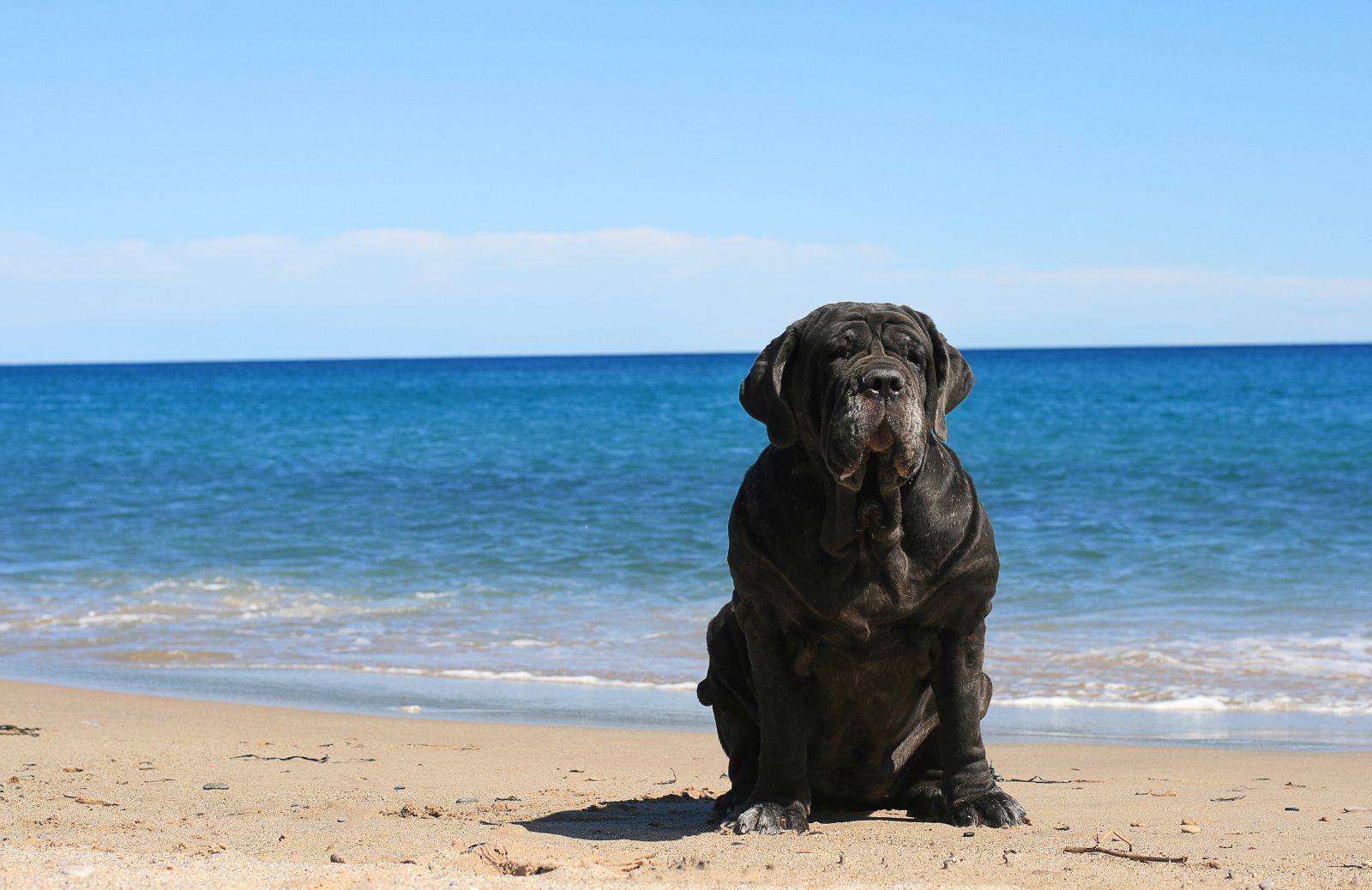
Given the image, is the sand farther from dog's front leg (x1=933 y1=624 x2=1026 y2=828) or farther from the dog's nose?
the dog's nose

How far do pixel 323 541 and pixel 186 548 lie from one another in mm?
1320

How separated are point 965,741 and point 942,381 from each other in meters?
1.10

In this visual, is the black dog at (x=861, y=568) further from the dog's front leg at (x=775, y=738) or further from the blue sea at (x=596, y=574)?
the blue sea at (x=596, y=574)

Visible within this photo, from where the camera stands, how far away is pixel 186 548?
14.7 metres

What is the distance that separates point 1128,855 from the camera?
4.06 meters

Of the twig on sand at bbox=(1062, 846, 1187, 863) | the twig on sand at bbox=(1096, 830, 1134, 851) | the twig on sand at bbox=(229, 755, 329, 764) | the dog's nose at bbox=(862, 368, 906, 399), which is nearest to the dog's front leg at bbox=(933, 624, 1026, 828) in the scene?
the twig on sand at bbox=(1096, 830, 1134, 851)

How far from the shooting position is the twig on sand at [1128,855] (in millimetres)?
4007

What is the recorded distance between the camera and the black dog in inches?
160

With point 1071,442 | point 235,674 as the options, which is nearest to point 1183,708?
point 235,674

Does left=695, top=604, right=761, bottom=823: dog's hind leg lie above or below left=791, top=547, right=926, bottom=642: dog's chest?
below

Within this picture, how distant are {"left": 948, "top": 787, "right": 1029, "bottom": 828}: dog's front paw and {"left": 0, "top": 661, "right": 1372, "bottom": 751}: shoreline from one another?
8.03 feet

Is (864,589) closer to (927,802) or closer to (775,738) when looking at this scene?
(775,738)

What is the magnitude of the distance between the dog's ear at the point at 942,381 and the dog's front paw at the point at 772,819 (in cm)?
120

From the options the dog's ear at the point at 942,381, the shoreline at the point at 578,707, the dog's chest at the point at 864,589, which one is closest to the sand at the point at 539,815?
the shoreline at the point at 578,707
